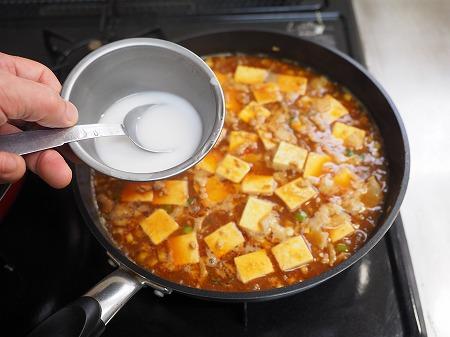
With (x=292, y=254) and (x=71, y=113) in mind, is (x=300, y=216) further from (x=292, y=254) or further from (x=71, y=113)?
(x=71, y=113)

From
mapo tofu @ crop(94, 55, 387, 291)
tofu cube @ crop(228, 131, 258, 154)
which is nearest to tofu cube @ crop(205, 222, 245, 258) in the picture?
mapo tofu @ crop(94, 55, 387, 291)

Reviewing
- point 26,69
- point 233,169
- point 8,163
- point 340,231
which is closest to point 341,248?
point 340,231

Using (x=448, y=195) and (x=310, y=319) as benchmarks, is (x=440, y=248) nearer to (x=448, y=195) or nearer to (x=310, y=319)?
(x=448, y=195)

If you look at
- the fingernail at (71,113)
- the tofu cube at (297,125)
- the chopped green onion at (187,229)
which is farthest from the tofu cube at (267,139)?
the fingernail at (71,113)

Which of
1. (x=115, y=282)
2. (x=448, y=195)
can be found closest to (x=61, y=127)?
(x=115, y=282)

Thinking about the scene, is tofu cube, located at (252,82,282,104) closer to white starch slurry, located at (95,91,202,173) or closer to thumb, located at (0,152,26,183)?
white starch slurry, located at (95,91,202,173)

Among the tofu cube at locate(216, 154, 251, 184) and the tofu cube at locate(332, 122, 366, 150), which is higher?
the tofu cube at locate(332, 122, 366, 150)
